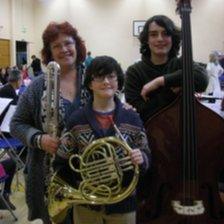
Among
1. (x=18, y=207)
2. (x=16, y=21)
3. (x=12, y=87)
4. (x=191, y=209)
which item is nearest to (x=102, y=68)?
(x=191, y=209)

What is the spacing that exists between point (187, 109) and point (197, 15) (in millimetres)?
13272

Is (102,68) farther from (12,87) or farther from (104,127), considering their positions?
(12,87)

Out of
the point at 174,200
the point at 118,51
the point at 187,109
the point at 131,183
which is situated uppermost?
the point at 118,51

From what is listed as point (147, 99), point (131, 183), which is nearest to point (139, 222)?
point (131, 183)

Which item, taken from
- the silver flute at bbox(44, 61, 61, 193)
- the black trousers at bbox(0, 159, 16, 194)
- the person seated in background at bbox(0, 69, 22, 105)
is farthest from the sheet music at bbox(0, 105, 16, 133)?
the silver flute at bbox(44, 61, 61, 193)

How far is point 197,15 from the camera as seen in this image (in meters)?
14.3

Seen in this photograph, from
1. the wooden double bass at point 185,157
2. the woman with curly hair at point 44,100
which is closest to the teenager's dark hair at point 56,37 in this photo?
the woman with curly hair at point 44,100

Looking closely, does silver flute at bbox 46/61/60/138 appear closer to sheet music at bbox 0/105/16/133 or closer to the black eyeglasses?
the black eyeglasses

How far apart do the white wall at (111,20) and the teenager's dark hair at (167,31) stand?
12734 millimetres

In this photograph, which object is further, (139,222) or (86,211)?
(139,222)

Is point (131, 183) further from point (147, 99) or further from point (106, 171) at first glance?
point (147, 99)

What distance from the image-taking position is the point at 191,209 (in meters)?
1.67

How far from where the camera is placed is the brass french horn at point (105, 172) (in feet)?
4.92

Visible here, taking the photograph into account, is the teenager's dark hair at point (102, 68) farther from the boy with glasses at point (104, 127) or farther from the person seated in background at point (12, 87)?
the person seated in background at point (12, 87)
